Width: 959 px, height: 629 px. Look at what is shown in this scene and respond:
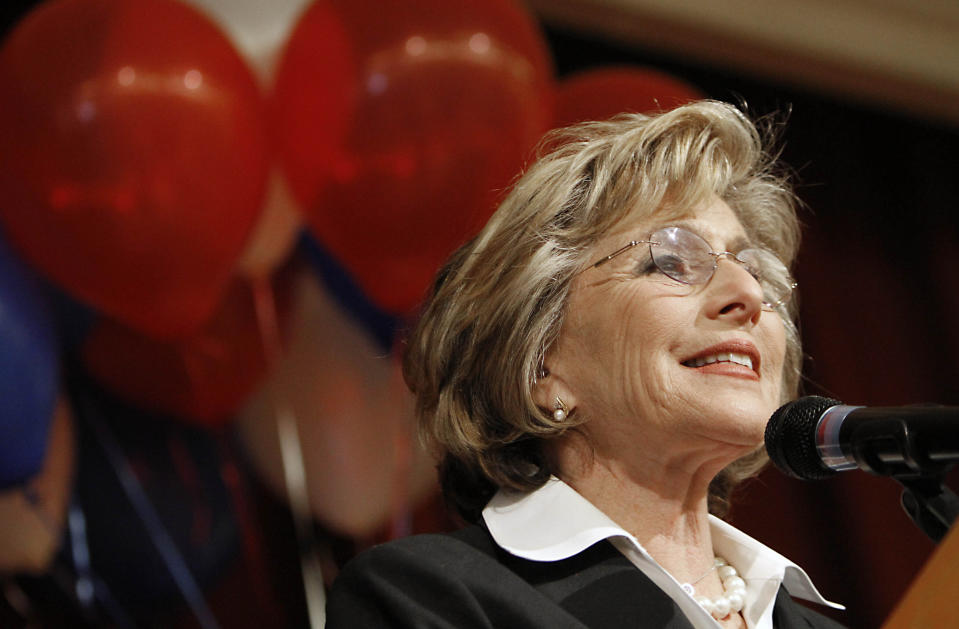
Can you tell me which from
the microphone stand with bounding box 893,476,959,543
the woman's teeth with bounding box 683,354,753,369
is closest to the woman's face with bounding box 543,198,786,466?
the woman's teeth with bounding box 683,354,753,369

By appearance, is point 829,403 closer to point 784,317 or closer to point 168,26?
point 784,317

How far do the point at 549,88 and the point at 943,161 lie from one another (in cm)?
232

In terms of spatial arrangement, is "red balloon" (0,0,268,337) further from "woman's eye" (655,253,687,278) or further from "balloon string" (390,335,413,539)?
"woman's eye" (655,253,687,278)

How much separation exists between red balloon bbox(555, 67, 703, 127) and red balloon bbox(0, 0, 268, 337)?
0.69 metres

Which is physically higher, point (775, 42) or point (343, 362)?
point (775, 42)

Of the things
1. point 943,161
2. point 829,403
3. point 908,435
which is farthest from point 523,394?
point 943,161

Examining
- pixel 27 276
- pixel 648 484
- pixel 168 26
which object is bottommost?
pixel 27 276

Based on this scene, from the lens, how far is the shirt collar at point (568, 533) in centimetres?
122

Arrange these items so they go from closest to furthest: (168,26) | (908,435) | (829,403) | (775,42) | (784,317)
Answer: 1. (908,435)
2. (829,403)
3. (784,317)
4. (168,26)
5. (775,42)

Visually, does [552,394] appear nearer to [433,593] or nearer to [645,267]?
[645,267]

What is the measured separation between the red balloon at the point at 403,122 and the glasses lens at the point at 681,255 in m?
0.64

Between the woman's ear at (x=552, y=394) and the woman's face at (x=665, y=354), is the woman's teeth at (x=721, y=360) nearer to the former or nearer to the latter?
the woman's face at (x=665, y=354)

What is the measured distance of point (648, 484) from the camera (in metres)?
1.34

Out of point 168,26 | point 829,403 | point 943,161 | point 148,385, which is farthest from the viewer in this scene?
point 943,161
